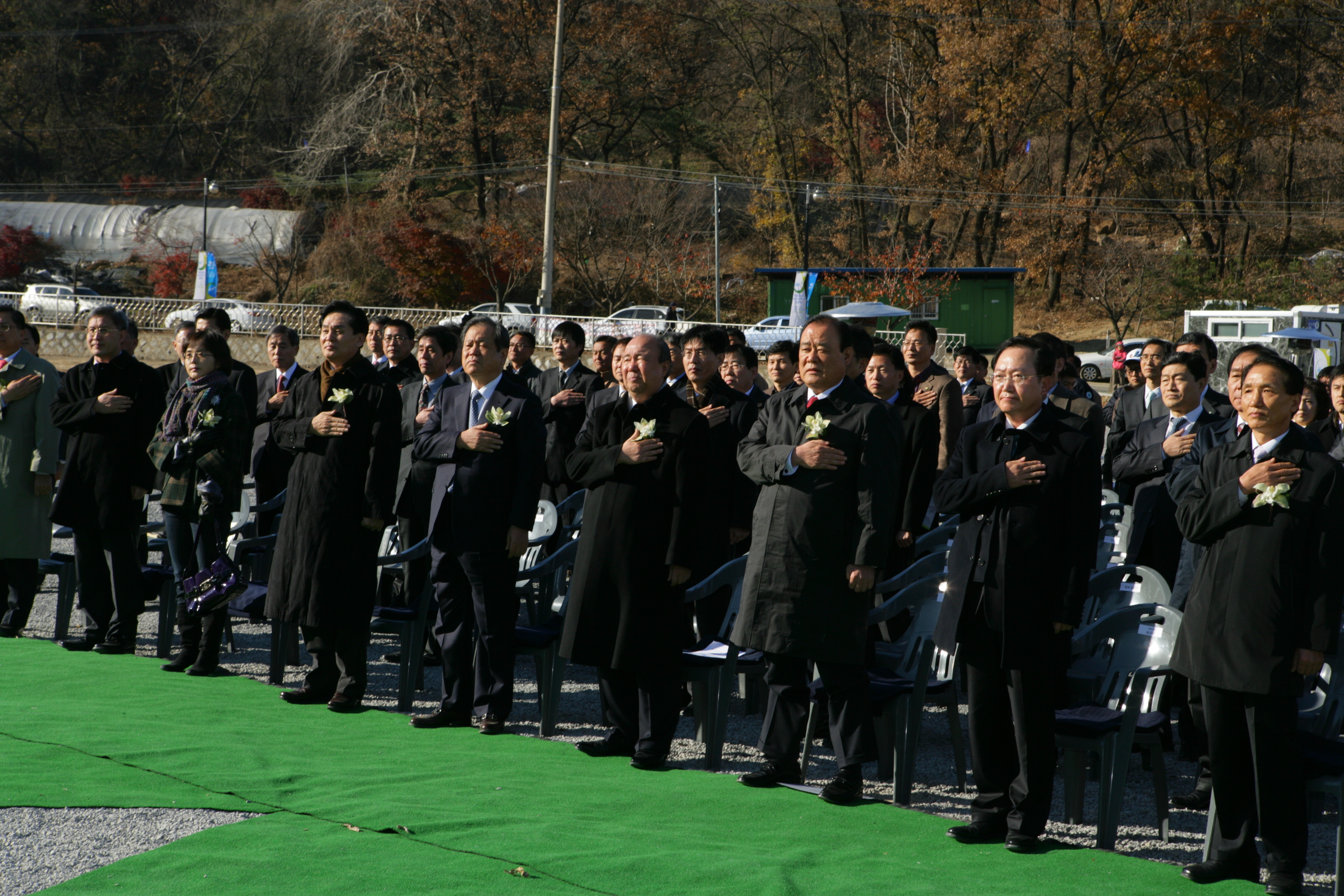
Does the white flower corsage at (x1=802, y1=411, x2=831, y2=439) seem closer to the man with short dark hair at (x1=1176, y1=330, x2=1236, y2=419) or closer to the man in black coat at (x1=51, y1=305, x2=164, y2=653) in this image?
the man with short dark hair at (x1=1176, y1=330, x2=1236, y2=419)

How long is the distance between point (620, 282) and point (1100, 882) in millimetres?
37014

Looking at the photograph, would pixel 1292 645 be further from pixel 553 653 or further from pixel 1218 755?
pixel 553 653

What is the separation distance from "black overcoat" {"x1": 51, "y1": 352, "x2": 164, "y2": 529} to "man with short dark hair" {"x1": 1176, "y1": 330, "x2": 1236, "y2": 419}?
6.03 m

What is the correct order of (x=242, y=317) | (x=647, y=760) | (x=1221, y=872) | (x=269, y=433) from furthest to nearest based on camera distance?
(x=242, y=317) < (x=269, y=433) < (x=647, y=760) < (x=1221, y=872)

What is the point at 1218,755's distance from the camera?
3900mm

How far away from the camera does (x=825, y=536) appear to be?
15.4 ft

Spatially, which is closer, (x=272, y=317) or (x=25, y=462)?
(x=25, y=462)

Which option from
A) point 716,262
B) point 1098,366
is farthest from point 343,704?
point 716,262

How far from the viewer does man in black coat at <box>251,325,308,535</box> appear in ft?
26.8

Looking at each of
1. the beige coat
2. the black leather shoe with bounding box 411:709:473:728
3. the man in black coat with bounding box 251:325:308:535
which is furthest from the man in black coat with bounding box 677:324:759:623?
the beige coat

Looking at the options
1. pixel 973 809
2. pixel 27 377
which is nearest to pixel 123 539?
pixel 27 377

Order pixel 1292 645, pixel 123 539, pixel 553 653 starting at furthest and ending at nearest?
1. pixel 123 539
2. pixel 553 653
3. pixel 1292 645

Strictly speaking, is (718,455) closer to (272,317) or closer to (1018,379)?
(1018,379)

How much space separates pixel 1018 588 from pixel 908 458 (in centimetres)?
222
